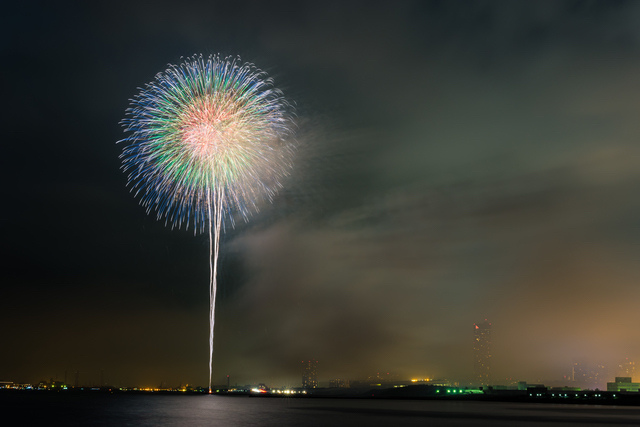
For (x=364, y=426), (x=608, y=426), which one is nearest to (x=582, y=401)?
(x=608, y=426)

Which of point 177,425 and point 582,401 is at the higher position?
point 177,425

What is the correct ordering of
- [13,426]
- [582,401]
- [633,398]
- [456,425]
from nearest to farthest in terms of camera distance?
[13,426]
[456,425]
[633,398]
[582,401]

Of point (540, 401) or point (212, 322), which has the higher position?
point (212, 322)

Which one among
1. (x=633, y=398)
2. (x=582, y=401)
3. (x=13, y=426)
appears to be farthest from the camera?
(x=582, y=401)

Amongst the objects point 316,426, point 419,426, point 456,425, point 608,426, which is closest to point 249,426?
point 316,426

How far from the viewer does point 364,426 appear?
6303 centimetres

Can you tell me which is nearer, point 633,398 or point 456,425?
point 456,425

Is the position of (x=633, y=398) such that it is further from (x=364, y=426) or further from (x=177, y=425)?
(x=177, y=425)

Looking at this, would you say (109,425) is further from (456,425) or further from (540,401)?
(540,401)

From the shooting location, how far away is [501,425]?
70.4m

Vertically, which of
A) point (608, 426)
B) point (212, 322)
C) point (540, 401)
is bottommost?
point (540, 401)

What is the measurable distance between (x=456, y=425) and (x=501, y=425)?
293 inches

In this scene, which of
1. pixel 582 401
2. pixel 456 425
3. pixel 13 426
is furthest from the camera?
pixel 582 401

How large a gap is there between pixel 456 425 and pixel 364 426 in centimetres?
1458
